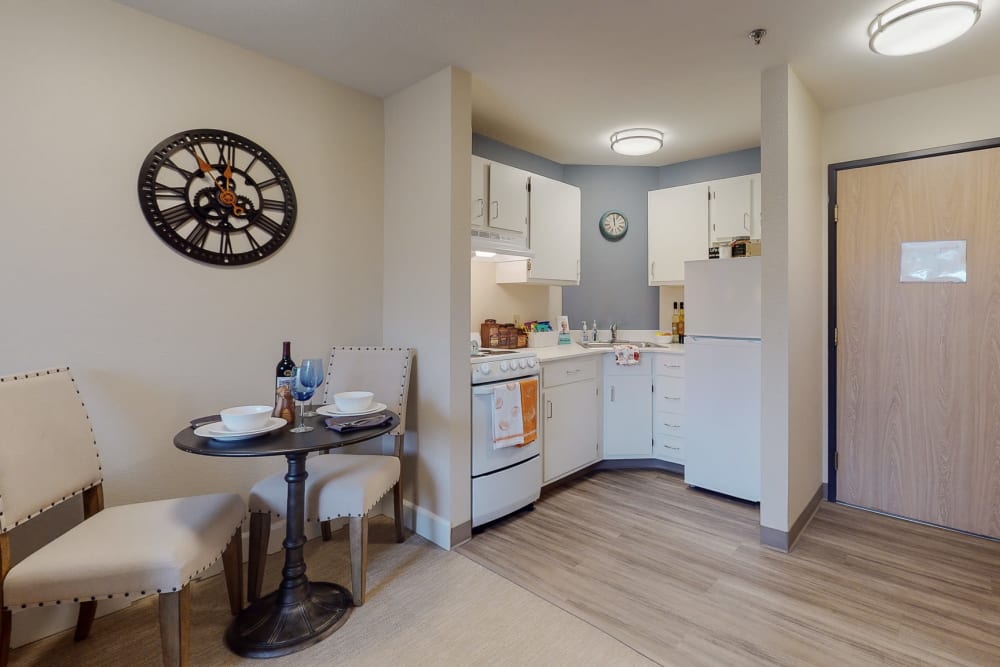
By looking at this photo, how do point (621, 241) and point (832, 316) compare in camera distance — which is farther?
point (621, 241)

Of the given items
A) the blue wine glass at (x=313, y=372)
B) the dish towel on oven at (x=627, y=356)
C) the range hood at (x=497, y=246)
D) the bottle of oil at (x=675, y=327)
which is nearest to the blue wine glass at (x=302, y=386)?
the blue wine glass at (x=313, y=372)

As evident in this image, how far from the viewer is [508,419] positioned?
272cm

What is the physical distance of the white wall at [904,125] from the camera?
2629 millimetres

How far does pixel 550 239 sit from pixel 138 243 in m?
2.49

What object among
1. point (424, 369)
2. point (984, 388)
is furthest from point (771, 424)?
point (424, 369)

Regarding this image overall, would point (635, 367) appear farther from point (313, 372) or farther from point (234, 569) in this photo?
point (234, 569)

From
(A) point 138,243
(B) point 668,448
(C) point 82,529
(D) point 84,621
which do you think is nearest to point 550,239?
(B) point 668,448

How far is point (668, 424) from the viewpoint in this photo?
11.7 ft

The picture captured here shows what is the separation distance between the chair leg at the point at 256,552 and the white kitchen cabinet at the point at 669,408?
2.68 meters

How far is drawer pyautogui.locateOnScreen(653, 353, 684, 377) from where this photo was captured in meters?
3.46

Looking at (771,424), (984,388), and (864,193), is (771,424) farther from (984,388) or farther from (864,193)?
(864,193)

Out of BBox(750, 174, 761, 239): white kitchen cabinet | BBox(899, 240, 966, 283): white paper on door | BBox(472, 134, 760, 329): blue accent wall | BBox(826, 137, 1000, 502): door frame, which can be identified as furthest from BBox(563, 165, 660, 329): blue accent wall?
BBox(899, 240, 966, 283): white paper on door

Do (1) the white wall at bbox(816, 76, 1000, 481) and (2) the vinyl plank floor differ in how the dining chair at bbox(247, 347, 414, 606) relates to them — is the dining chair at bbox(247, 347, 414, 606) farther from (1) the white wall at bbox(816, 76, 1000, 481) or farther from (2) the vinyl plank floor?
(1) the white wall at bbox(816, 76, 1000, 481)

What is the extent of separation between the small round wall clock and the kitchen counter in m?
1.10
